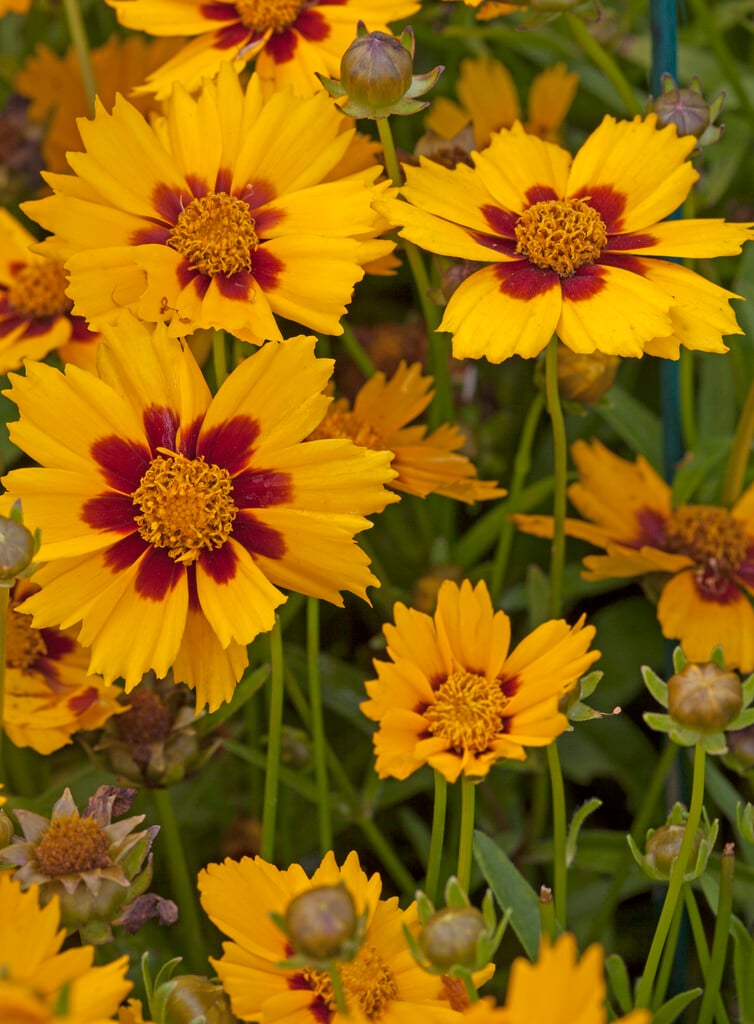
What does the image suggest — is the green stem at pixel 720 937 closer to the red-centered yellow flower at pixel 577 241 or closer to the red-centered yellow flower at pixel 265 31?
the red-centered yellow flower at pixel 577 241

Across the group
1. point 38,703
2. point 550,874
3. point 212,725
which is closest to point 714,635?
point 550,874

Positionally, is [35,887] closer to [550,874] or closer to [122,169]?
[122,169]

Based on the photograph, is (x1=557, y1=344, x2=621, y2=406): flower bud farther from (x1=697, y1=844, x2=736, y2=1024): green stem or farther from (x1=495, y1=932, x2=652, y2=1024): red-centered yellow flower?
(x1=495, y1=932, x2=652, y2=1024): red-centered yellow flower

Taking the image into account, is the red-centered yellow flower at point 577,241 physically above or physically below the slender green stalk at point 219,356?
above

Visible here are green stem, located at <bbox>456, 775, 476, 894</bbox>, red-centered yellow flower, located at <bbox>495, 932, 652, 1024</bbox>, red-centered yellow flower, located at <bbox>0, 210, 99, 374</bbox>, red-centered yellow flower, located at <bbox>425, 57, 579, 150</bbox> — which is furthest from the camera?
red-centered yellow flower, located at <bbox>425, 57, 579, 150</bbox>

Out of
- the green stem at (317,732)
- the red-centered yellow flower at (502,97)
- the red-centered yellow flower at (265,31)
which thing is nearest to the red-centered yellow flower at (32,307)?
the red-centered yellow flower at (265,31)

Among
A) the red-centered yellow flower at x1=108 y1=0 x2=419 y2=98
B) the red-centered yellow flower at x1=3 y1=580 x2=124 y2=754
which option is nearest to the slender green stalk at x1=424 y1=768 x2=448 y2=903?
the red-centered yellow flower at x1=3 y1=580 x2=124 y2=754
